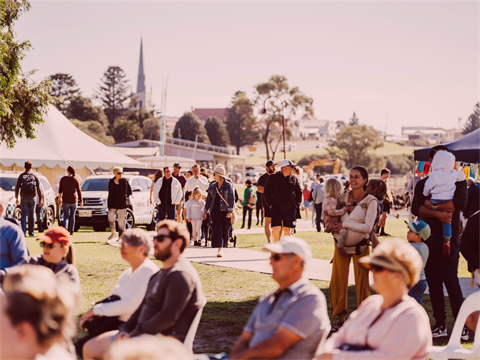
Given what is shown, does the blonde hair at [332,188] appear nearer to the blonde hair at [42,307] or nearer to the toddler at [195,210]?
the blonde hair at [42,307]

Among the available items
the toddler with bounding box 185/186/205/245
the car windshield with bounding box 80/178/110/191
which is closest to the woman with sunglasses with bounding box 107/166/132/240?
the toddler with bounding box 185/186/205/245

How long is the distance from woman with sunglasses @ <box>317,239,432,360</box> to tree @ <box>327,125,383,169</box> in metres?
101

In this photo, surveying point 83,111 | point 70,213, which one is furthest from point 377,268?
point 83,111

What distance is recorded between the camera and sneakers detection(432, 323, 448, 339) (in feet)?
24.2

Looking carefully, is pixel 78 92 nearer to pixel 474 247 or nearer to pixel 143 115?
pixel 143 115

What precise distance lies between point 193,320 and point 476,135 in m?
8.69

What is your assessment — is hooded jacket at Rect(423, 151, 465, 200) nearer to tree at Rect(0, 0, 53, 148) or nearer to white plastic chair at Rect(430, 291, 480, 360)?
white plastic chair at Rect(430, 291, 480, 360)

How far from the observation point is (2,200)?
627 centimetres

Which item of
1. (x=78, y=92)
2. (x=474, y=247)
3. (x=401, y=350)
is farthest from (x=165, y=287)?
(x=78, y=92)

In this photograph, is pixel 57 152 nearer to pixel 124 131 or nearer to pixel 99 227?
pixel 99 227

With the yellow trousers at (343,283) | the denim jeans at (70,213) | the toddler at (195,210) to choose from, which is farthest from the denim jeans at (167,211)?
the yellow trousers at (343,283)

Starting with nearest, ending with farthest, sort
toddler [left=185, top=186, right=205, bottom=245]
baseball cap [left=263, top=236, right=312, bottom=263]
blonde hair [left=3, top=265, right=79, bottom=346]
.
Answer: blonde hair [left=3, top=265, right=79, bottom=346]
baseball cap [left=263, top=236, right=312, bottom=263]
toddler [left=185, top=186, right=205, bottom=245]

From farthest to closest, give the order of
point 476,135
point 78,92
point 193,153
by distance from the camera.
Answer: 1. point 78,92
2. point 193,153
3. point 476,135

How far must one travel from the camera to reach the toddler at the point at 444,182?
7.37 meters
